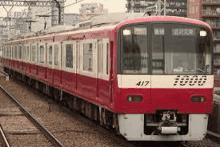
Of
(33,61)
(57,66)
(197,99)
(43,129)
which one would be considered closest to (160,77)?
(197,99)

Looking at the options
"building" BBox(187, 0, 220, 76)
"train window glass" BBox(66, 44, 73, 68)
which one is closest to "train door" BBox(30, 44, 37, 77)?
"train window glass" BBox(66, 44, 73, 68)

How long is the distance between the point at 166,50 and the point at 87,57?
3706 mm

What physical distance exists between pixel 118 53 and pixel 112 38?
0.55 m

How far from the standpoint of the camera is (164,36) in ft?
36.6

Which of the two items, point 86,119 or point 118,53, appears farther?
point 86,119

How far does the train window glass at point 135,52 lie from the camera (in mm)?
10992

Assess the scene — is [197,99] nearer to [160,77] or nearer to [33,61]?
[160,77]

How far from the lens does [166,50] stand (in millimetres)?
11062

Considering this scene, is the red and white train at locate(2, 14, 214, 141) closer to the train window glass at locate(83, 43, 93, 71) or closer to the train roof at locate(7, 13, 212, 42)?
the train roof at locate(7, 13, 212, 42)

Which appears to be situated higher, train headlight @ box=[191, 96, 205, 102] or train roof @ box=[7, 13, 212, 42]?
train roof @ box=[7, 13, 212, 42]

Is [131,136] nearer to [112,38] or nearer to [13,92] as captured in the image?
[112,38]

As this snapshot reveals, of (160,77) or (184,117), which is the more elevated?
(160,77)

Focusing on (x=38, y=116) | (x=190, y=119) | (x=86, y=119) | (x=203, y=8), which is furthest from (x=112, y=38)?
(x=203, y=8)

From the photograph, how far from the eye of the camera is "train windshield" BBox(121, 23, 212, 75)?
1101cm
